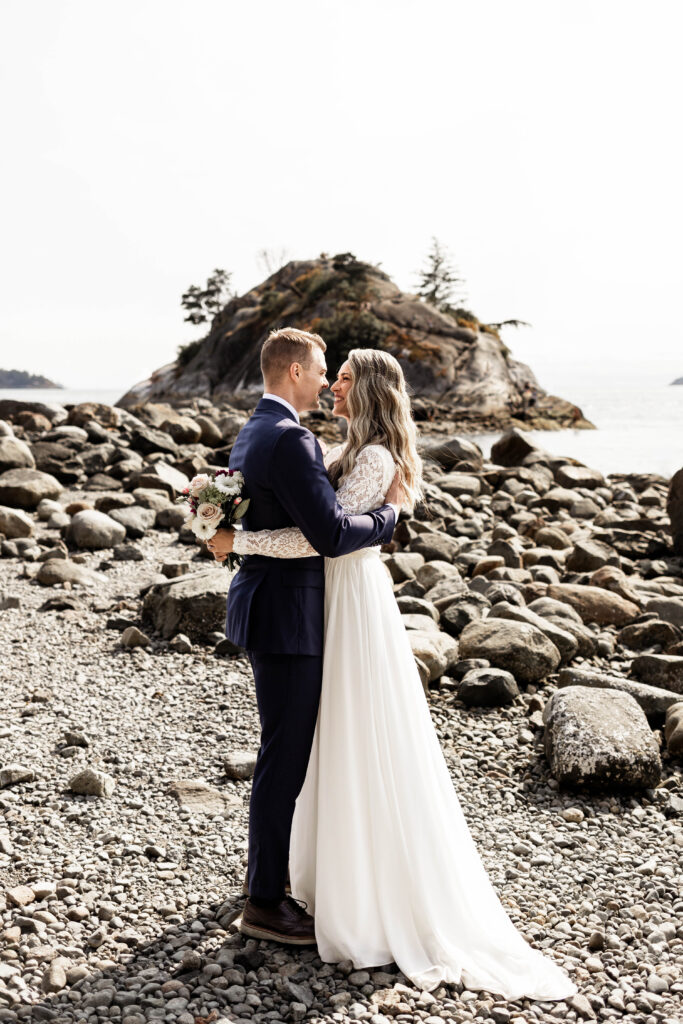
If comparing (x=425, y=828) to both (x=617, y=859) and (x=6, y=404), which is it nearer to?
(x=617, y=859)

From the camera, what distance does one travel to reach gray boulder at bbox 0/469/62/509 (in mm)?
13750

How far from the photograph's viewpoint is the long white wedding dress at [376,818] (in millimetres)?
4047

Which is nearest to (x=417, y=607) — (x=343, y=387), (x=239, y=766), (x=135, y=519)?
(x=239, y=766)

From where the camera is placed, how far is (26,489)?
1377 cm

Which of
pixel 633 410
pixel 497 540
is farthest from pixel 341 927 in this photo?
pixel 633 410

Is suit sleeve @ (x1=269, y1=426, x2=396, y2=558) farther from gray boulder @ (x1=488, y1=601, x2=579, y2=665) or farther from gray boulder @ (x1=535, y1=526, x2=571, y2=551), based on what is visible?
gray boulder @ (x1=535, y1=526, x2=571, y2=551)

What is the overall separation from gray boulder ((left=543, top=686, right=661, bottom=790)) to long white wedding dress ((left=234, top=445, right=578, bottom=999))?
2250 mm

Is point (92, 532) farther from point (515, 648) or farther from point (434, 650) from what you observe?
point (515, 648)

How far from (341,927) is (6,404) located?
1971 centimetres

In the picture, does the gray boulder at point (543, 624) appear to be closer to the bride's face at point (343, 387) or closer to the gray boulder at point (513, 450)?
the bride's face at point (343, 387)

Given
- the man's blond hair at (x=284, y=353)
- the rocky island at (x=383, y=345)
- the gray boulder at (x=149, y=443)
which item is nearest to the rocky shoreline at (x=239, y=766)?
the man's blond hair at (x=284, y=353)

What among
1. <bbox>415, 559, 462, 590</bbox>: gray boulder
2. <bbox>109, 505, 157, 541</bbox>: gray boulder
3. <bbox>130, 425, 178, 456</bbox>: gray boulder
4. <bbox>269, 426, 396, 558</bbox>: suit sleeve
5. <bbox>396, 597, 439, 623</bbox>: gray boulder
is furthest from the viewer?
<bbox>130, 425, 178, 456</bbox>: gray boulder

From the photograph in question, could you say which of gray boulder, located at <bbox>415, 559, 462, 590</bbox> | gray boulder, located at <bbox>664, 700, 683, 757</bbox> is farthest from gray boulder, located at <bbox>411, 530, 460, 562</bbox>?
gray boulder, located at <bbox>664, 700, 683, 757</bbox>

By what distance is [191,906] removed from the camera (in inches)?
185
